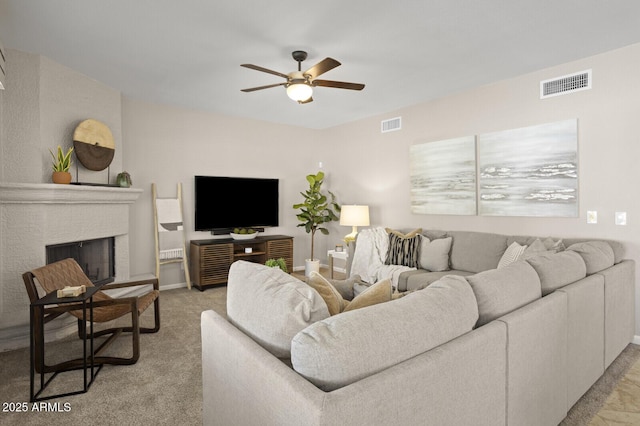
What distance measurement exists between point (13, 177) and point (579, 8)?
473 centimetres

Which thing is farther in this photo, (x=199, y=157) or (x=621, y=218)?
(x=199, y=157)

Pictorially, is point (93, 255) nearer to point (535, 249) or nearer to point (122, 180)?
point (122, 180)

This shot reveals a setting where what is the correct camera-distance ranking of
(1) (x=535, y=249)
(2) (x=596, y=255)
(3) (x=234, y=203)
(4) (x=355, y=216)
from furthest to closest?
(3) (x=234, y=203) < (4) (x=355, y=216) < (1) (x=535, y=249) < (2) (x=596, y=255)

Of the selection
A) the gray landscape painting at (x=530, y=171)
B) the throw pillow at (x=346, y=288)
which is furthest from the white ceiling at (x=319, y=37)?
the throw pillow at (x=346, y=288)

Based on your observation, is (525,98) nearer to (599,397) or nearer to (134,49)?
(599,397)

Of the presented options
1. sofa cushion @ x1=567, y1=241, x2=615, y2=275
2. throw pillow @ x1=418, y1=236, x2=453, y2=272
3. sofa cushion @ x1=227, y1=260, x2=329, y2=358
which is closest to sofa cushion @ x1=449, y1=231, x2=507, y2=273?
throw pillow @ x1=418, y1=236, x2=453, y2=272

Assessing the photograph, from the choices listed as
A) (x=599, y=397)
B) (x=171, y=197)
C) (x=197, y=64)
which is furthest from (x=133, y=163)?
(x=599, y=397)

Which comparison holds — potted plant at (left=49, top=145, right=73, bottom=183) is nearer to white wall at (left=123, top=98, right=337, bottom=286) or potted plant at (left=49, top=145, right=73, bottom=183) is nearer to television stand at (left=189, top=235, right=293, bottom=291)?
white wall at (left=123, top=98, right=337, bottom=286)

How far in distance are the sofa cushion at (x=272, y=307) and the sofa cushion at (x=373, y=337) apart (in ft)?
0.42

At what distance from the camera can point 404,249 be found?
416 cm

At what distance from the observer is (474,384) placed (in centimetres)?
131

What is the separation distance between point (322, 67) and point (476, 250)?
7.98 feet

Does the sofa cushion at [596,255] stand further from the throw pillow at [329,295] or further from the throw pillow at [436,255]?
the throw pillow at [329,295]

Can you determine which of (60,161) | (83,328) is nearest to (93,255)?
(60,161)
